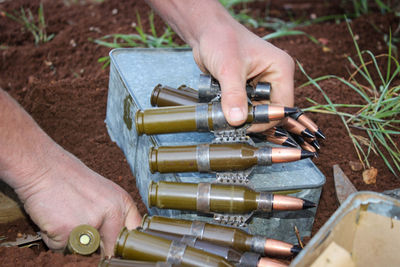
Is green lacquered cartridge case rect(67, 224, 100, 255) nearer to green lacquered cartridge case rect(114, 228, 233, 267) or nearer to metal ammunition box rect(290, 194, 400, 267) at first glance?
green lacquered cartridge case rect(114, 228, 233, 267)

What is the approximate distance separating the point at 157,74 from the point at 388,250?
2.19 meters

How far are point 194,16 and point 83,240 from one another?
1697 millimetres

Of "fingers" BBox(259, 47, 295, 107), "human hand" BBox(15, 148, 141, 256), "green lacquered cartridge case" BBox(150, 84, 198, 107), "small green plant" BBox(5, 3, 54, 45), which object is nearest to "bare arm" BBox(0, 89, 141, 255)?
"human hand" BBox(15, 148, 141, 256)

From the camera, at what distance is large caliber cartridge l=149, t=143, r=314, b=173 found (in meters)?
2.61

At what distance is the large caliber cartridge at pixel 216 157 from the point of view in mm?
2613

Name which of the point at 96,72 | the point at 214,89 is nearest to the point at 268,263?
the point at 214,89

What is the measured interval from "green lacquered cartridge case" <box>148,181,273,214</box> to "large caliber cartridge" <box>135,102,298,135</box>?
344 mm

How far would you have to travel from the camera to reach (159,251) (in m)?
2.32

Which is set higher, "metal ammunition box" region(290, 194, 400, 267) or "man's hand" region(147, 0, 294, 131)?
"man's hand" region(147, 0, 294, 131)

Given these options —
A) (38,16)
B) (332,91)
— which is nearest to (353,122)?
(332,91)

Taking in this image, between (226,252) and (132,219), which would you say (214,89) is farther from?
(226,252)

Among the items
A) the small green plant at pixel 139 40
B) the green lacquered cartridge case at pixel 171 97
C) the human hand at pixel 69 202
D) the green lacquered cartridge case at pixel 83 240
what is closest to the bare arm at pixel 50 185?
the human hand at pixel 69 202

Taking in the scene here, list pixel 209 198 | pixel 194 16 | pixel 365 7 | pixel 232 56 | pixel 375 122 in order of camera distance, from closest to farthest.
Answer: pixel 209 198
pixel 232 56
pixel 194 16
pixel 375 122
pixel 365 7

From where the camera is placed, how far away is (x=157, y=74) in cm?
371
